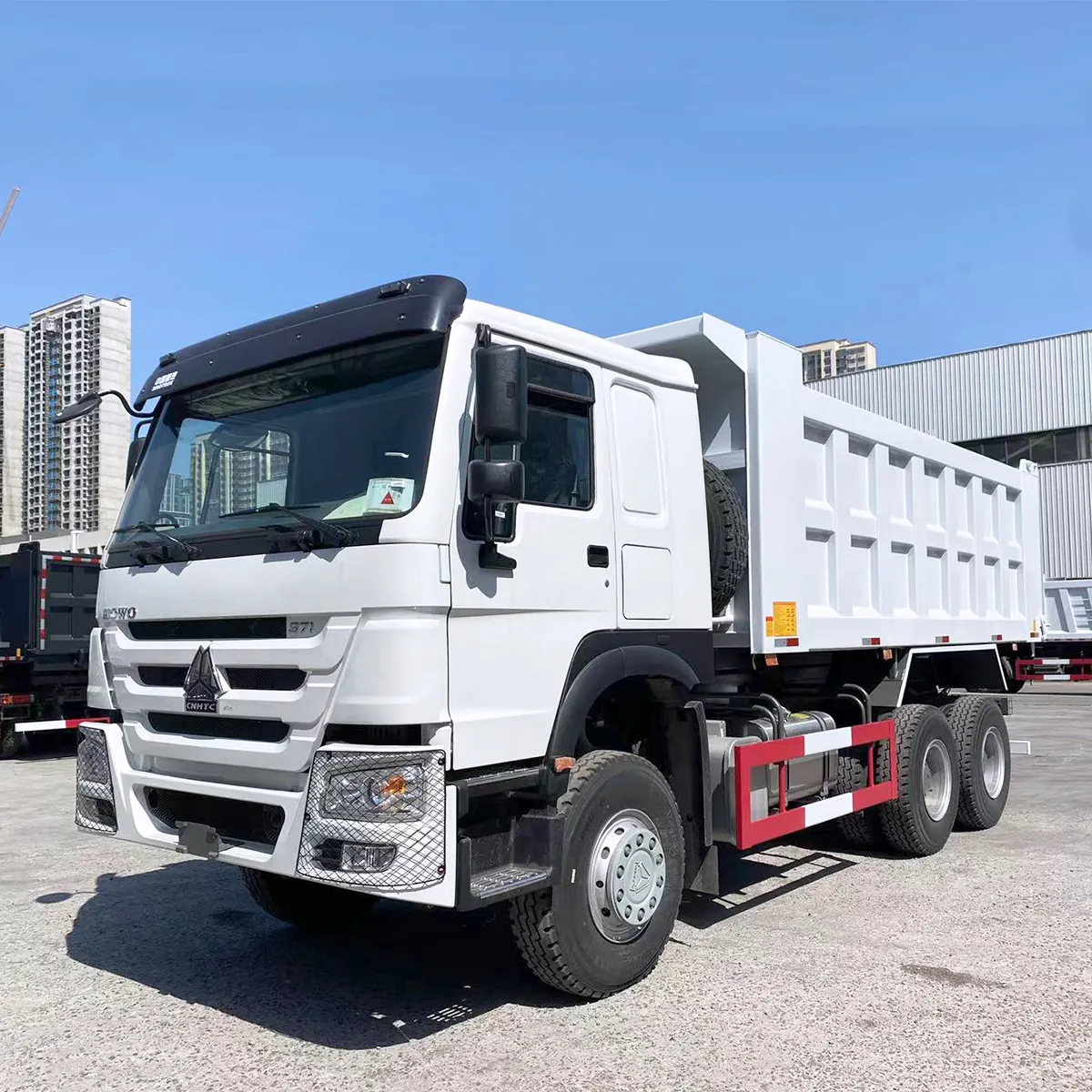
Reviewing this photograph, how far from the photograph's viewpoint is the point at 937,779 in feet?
25.0

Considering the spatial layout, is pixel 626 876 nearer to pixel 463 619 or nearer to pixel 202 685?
pixel 463 619

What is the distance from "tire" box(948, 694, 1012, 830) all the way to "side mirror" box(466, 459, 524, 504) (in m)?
5.28

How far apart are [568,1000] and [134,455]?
3171 millimetres

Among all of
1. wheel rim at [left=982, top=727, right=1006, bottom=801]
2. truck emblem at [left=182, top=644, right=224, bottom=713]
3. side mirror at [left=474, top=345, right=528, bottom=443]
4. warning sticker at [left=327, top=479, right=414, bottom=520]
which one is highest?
side mirror at [left=474, top=345, right=528, bottom=443]

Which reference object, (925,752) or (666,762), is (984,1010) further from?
(925,752)

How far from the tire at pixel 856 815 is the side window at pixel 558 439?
9.82ft

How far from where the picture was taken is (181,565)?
14.7 ft

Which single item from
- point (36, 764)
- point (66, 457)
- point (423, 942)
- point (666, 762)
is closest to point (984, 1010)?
point (666, 762)

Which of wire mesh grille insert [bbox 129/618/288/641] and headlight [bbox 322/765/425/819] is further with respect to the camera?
wire mesh grille insert [bbox 129/618/288/641]

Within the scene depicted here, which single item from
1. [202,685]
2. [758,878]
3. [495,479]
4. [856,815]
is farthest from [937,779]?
[202,685]

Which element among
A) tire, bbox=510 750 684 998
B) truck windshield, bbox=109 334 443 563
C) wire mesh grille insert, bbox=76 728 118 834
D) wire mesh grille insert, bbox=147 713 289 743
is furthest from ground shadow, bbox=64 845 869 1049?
truck windshield, bbox=109 334 443 563

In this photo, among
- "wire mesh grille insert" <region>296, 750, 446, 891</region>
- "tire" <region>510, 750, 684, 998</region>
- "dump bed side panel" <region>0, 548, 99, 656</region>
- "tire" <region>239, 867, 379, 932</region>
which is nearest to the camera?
"wire mesh grille insert" <region>296, 750, 446, 891</region>

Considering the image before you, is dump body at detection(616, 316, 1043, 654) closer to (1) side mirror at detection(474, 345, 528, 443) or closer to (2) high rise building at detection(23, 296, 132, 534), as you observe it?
(1) side mirror at detection(474, 345, 528, 443)

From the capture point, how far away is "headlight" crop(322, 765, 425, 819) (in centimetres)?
373
